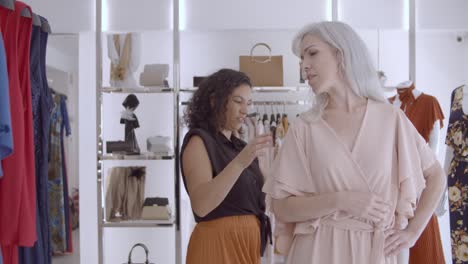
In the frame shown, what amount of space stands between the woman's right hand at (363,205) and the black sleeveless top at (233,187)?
0.92 m

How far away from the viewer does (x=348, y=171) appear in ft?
4.66

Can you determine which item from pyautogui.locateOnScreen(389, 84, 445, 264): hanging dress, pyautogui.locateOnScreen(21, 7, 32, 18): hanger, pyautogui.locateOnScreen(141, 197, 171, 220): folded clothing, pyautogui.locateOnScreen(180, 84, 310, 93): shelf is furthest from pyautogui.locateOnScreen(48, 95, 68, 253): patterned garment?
pyautogui.locateOnScreen(389, 84, 445, 264): hanging dress

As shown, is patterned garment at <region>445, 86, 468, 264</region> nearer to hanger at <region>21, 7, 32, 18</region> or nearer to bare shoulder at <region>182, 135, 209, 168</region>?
bare shoulder at <region>182, 135, 209, 168</region>

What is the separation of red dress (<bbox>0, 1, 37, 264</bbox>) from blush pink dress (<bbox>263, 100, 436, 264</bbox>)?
1.28 meters

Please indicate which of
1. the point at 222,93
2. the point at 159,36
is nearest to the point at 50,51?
the point at 159,36

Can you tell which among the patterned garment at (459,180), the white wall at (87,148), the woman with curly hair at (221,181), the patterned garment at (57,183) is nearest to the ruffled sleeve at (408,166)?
the woman with curly hair at (221,181)

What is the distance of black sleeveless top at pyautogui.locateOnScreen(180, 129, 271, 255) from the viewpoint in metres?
2.21

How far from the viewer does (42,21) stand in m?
2.54

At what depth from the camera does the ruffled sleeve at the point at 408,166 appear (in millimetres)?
1419

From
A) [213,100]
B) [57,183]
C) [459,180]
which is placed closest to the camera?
[213,100]

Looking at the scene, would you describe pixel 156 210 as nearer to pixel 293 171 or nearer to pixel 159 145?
pixel 159 145

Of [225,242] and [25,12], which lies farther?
[25,12]

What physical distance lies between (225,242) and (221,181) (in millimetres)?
332

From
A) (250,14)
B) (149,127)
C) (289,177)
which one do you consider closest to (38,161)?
(289,177)
